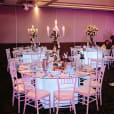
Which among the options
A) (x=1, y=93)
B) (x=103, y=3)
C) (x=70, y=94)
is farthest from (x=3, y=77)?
(x=103, y=3)

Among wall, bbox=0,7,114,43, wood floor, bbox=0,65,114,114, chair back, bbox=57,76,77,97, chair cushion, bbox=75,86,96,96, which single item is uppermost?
wall, bbox=0,7,114,43

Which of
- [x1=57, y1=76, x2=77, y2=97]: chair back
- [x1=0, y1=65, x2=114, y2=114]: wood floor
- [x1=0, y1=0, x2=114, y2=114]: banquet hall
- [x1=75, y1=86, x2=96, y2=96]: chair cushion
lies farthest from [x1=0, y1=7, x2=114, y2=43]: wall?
[x1=75, y1=86, x2=96, y2=96]: chair cushion

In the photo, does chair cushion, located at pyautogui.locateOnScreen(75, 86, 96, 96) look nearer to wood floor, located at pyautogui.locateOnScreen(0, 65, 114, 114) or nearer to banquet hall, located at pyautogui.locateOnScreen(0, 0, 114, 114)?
banquet hall, located at pyautogui.locateOnScreen(0, 0, 114, 114)

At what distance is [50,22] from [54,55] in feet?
21.1

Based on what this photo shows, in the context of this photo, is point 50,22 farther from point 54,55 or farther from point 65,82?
point 65,82

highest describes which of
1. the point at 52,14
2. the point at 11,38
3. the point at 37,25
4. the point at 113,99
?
the point at 52,14

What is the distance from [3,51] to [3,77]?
2869 millimetres

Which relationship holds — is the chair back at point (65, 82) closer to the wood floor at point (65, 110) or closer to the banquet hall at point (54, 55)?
the banquet hall at point (54, 55)

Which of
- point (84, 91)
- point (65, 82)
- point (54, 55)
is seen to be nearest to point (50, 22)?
point (54, 55)

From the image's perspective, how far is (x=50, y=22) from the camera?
10.1 meters

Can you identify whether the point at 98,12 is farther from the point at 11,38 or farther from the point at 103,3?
the point at 11,38

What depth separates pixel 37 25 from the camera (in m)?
9.87

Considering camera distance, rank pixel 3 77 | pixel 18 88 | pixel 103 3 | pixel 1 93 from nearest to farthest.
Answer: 1. pixel 18 88
2. pixel 1 93
3. pixel 3 77
4. pixel 103 3

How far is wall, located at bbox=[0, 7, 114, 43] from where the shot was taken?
925cm
